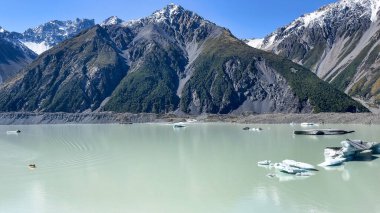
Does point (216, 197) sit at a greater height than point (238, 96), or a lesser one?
lesser

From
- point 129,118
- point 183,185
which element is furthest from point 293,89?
point 183,185

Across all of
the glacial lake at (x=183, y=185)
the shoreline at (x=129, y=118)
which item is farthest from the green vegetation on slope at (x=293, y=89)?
the glacial lake at (x=183, y=185)

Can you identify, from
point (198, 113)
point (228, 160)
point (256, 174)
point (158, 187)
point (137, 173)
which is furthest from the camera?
point (198, 113)

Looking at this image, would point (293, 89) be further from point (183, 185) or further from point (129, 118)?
point (183, 185)

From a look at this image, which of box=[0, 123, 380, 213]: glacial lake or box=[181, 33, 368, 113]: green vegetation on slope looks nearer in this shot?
box=[0, 123, 380, 213]: glacial lake

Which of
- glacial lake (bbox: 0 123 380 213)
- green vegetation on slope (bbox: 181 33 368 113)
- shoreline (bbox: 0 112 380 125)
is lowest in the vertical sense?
glacial lake (bbox: 0 123 380 213)

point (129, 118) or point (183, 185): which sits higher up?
point (129, 118)

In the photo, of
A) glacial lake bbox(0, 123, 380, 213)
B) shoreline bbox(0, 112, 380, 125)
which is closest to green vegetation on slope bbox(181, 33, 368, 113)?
shoreline bbox(0, 112, 380, 125)

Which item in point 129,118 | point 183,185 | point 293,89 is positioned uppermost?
point 293,89

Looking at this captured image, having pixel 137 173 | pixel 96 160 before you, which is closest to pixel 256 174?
pixel 137 173

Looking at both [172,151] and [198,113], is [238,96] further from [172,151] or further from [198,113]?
[172,151]

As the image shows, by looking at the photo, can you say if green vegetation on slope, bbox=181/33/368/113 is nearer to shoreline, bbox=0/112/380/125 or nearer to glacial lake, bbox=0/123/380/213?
shoreline, bbox=0/112/380/125
